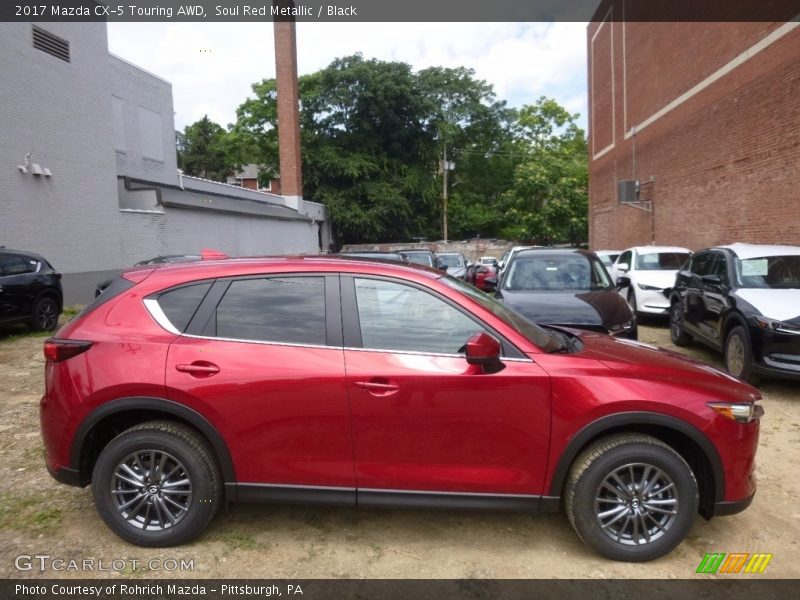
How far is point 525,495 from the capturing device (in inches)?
122

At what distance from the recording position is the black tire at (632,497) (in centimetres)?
302

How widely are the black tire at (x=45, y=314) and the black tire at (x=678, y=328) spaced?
1114cm

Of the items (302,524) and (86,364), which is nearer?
(86,364)

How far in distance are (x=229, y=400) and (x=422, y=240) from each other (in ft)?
133

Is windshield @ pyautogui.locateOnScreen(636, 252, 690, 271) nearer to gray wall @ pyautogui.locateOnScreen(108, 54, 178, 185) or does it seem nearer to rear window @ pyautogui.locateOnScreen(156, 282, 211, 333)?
rear window @ pyautogui.locateOnScreen(156, 282, 211, 333)

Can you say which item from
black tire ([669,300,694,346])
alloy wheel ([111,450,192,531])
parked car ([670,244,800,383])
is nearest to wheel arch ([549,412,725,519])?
alloy wheel ([111,450,192,531])

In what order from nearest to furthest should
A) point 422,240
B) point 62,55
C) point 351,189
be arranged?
point 62,55 → point 351,189 → point 422,240

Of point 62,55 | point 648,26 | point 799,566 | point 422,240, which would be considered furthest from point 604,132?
point 799,566

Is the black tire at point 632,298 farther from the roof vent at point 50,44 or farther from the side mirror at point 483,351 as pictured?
the roof vent at point 50,44

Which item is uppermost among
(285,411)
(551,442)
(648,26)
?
(648,26)

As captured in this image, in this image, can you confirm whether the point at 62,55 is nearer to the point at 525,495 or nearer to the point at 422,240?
the point at 525,495

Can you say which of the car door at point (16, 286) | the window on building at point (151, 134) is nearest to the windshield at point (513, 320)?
the car door at point (16, 286)

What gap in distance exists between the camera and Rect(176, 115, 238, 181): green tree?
53281 mm

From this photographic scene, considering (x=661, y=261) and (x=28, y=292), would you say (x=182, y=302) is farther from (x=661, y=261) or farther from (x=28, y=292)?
(x=661, y=261)
